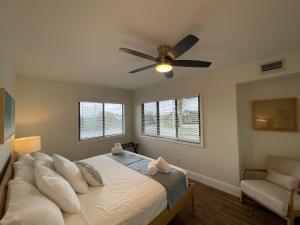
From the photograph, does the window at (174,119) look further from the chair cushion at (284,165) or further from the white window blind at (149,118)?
the chair cushion at (284,165)

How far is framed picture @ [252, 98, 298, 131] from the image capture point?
2328 millimetres

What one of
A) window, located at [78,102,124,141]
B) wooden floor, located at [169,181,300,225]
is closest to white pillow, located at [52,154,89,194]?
wooden floor, located at [169,181,300,225]

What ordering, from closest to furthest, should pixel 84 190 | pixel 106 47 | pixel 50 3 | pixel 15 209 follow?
pixel 15 209
pixel 50 3
pixel 84 190
pixel 106 47

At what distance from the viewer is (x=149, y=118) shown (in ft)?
14.8

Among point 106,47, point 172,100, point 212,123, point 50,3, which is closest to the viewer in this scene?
point 50,3

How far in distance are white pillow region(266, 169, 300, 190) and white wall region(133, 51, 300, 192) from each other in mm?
479

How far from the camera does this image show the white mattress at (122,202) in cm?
126

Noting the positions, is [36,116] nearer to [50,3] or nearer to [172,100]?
[50,3]

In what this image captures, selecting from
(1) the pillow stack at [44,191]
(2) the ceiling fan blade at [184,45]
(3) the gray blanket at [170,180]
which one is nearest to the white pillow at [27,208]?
(1) the pillow stack at [44,191]

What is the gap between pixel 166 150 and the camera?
3.89 m

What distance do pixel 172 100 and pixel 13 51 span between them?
3134mm

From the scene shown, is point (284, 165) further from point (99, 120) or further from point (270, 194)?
point (99, 120)

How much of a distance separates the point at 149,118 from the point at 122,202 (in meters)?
3.15

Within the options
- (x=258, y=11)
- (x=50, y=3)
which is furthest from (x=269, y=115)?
(x=50, y=3)
